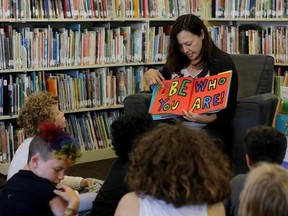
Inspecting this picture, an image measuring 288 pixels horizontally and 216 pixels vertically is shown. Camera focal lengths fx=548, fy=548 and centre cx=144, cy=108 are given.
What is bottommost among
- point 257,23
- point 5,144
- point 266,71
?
point 5,144

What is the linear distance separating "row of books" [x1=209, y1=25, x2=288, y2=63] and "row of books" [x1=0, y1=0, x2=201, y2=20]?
37cm

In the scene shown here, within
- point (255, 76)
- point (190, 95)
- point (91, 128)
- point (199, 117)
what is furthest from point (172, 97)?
point (91, 128)

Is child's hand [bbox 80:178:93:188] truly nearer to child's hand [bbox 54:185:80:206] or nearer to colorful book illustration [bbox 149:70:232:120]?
colorful book illustration [bbox 149:70:232:120]

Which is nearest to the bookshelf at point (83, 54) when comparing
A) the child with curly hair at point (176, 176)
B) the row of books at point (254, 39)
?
the row of books at point (254, 39)

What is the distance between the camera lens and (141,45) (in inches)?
181

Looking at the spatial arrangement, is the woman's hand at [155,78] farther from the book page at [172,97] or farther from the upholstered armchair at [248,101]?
the upholstered armchair at [248,101]

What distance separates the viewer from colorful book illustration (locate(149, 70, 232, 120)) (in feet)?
9.80

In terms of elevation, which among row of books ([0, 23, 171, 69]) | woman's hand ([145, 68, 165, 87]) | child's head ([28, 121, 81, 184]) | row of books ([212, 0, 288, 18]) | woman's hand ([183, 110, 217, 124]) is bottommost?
woman's hand ([183, 110, 217, 124])

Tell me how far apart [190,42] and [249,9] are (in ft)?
5.42

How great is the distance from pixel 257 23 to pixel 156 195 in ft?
11.8

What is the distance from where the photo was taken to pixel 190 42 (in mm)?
3154

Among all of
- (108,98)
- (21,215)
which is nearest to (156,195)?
(21,215)

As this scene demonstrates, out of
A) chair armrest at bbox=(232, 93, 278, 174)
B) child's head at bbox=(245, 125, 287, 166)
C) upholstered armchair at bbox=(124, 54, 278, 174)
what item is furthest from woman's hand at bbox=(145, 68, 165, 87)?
child's head at bbox=(245, 125, 287, 166)

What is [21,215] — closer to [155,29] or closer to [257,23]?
[155,29]
